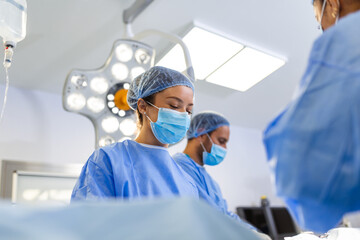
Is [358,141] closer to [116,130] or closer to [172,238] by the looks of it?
[172,238]

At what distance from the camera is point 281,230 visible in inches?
164

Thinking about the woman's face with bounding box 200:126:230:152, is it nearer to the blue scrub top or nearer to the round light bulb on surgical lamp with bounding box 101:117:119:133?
the round light bulb on surgical lamp with bounding box 101:117:119:133

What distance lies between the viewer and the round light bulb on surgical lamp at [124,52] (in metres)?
2.17

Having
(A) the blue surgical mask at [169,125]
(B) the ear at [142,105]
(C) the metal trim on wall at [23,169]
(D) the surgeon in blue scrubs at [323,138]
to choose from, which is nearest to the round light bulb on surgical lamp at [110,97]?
(B) the ear at [142,105]

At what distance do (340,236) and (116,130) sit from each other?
131 centimetres

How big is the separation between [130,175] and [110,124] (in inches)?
31.5

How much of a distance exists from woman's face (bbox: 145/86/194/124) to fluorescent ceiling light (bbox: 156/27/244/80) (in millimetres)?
1113

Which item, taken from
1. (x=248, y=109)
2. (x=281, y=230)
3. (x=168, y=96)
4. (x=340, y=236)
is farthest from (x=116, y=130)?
(x=281, y=230)

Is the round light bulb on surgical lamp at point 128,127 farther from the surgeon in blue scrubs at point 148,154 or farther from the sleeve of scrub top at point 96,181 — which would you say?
the sleeve of scrub top at point 96,181

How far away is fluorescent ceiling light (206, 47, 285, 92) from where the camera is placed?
303cm

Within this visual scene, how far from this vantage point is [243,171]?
460 cm

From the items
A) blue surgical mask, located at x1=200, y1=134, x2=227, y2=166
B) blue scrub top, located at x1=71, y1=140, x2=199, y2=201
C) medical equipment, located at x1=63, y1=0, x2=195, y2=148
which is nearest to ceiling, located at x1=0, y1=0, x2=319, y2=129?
medical equipment, located at x1=63, y1=0, x2=195, y2=148

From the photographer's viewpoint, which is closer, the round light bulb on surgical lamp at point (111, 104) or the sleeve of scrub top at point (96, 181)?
the sleeve of scrub top at point (96, 181)

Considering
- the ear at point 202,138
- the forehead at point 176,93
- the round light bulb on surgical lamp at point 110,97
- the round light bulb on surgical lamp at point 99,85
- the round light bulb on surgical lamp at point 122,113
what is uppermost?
the round light bulb on surgical lamp at point 99,85
